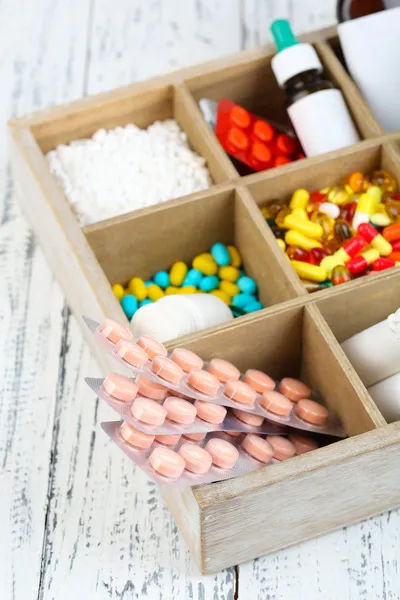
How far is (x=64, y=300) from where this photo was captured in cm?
142

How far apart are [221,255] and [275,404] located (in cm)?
32

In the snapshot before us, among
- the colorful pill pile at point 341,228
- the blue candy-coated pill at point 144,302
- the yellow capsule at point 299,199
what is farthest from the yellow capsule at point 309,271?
the blue candy-coated pill at point 144,302

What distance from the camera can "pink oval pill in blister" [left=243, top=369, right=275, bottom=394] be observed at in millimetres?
1098

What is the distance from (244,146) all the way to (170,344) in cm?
40

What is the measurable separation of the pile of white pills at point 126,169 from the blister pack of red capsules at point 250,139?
0.17ft

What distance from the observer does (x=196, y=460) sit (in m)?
0.95

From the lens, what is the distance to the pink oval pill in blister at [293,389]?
1123 millimetres

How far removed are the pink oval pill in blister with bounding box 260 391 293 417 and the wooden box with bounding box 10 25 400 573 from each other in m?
0.07

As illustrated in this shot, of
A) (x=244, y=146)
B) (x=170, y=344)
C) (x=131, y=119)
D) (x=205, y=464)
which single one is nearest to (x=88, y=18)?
(x=131, y=119)

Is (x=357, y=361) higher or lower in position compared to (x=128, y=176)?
lower

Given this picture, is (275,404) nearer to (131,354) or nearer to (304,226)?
(131,354)

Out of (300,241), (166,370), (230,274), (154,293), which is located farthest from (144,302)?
(166,370)

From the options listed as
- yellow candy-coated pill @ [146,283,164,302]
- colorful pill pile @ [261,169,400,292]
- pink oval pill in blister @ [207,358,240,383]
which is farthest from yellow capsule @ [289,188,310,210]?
pink oval pill in blister @ [207,358,240,383]

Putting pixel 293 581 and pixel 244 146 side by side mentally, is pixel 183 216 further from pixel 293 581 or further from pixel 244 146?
pixel 293 581
